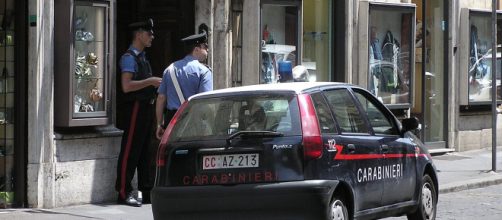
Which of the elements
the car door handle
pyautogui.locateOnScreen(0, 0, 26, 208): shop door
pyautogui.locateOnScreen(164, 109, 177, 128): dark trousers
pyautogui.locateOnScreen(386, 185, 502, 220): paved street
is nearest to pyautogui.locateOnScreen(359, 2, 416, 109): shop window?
pyautogui.locateOnScreen(386, 185, 502, 220): paved street

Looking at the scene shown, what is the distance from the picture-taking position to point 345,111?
29.1 feet

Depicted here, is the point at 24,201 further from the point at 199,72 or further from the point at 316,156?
the point at 316,156

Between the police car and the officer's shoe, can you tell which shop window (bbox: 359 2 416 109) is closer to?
the officer's shoe

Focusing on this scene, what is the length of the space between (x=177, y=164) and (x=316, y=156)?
46.9 inches

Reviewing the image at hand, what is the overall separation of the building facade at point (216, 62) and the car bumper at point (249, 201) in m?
3.18

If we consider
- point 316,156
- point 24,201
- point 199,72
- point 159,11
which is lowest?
point 24,201

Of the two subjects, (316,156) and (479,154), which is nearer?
(316,156)

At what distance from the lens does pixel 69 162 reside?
443 inches

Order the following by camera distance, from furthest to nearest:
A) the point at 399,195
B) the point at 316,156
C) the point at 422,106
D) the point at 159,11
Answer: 1. the point at 422,106
2. the point at 159,11
3. the point at 399,195
4. the point at 316,156

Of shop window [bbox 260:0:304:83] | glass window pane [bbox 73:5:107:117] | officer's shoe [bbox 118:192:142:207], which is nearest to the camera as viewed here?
glass window pane [bbox 73:5:107:117]

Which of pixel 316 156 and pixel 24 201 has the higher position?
pixel 316 156

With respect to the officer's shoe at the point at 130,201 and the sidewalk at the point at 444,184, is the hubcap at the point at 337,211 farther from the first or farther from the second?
the officer's shoe at the point at 130,201

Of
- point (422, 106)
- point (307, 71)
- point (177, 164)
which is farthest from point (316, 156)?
point (422, 106)

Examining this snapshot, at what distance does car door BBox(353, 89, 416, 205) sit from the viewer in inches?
360
